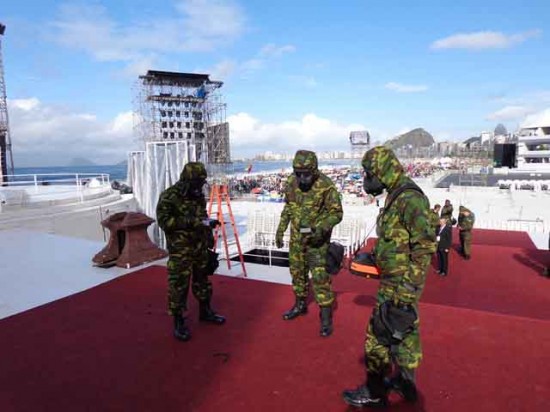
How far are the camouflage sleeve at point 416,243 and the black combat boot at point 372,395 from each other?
57 cm

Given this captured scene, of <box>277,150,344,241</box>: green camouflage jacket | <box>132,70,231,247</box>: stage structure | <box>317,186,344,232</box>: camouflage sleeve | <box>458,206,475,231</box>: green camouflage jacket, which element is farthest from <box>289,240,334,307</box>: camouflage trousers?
<box>132,70,231,247</box>: stage structure

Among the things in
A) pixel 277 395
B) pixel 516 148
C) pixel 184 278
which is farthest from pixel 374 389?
pixel 516 148

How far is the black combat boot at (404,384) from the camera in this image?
2.32m

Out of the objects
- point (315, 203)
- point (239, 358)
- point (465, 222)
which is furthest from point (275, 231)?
point (239, 358)

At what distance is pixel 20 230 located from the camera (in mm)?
8375

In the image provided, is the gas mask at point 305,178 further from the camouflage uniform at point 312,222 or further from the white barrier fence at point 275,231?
the white barrier fence at point 275,231

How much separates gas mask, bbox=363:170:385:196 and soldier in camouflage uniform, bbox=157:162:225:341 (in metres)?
1.64

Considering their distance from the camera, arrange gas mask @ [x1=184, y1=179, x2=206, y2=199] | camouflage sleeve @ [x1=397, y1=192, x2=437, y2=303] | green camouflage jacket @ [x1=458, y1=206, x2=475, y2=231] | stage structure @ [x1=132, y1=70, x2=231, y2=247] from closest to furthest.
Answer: camouflage sleeve @ [x1=397, y1=192, x2=437, y2=303] < gas mask @ [x1=184, y1=179, x2=206, y2=199] < green camouflage jacket @ [x1=458, y1=206, x2=475, y2=231] < stage structure @ [x1=132, y1=70, x2=231, y2=247]

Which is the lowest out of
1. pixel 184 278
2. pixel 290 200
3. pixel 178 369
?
pixel 178 369

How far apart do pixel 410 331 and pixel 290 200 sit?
1.89 meters

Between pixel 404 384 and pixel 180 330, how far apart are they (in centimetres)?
197

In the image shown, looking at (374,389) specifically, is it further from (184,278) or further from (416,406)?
(184,278)

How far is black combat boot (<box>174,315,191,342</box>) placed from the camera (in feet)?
11.0

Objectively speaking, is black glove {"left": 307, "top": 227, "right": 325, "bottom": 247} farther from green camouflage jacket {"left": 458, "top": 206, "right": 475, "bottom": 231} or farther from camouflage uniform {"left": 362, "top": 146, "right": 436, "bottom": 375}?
green camouflage jacket {"left": 458, "top": 206, "right": 475, "bottom": 231}
